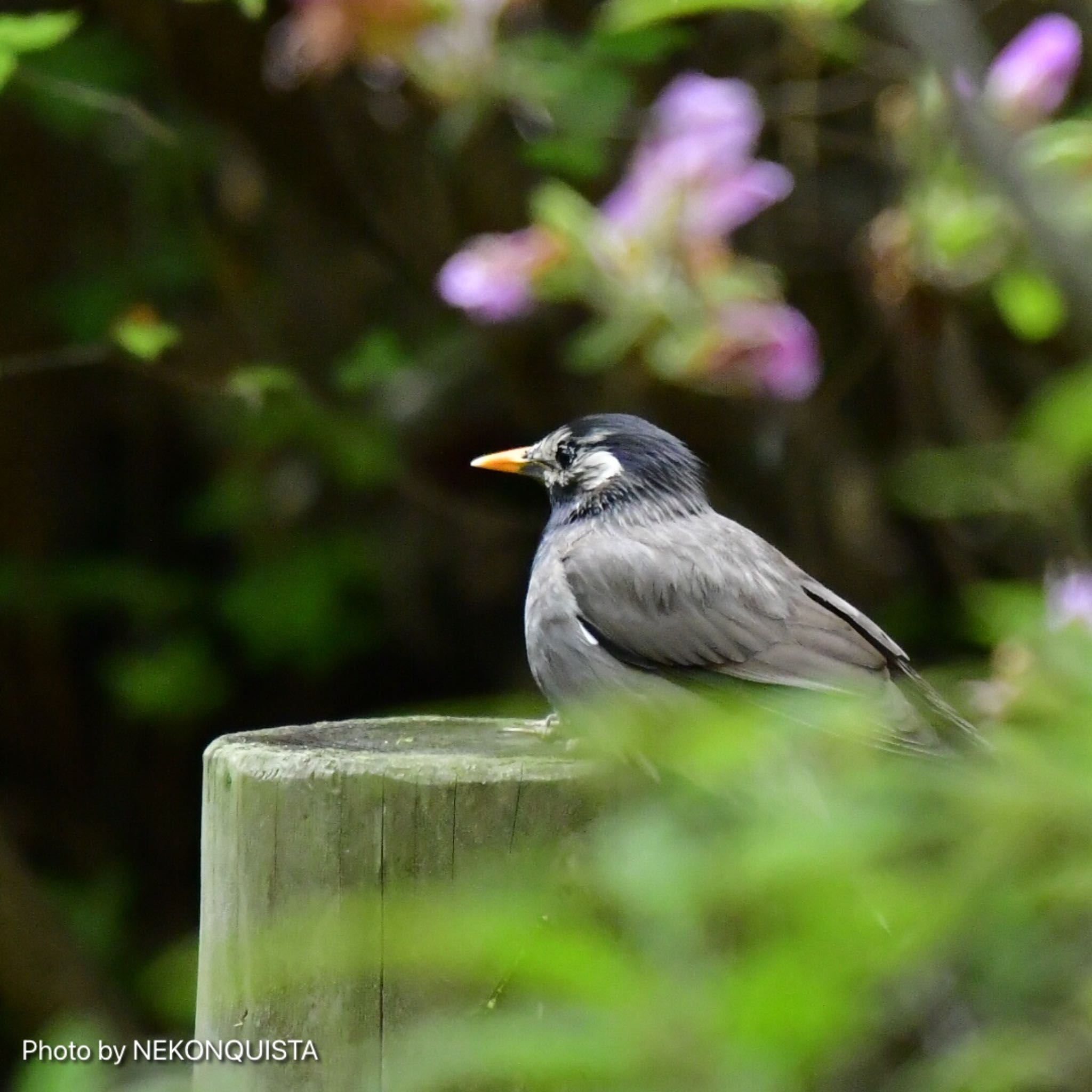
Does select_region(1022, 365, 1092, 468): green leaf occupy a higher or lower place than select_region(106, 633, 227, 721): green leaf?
higher

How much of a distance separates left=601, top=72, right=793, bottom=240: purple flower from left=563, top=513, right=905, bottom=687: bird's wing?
74 cm

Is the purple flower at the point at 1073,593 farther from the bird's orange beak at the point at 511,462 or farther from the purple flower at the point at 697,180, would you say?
the bird's orange beak at the point at 511,462

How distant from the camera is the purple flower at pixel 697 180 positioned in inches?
139

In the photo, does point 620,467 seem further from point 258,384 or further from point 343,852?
point 343,852

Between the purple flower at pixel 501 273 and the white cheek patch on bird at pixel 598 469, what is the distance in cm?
49

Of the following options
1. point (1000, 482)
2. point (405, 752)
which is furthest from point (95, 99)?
point (1000, 482)

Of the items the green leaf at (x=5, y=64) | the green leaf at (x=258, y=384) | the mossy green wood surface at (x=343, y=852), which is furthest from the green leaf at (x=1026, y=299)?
the green leaf at (x=5, y=64)

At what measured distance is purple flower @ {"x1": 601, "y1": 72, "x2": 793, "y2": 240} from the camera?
3.53 metres

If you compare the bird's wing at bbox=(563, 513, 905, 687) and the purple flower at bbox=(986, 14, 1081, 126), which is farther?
the bird's wing at bbox=(563, 513, 905, 687)

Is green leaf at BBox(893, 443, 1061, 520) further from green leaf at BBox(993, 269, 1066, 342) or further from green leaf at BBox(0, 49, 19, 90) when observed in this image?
green leaf at BBox(0, 49, 19, 90)

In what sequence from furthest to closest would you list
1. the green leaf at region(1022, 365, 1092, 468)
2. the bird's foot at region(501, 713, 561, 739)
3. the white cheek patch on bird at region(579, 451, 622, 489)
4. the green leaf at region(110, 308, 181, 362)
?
the white cheek patch on bird at region(579, 451, 622, 489), the green leaf at region(110, 308, 181, 362), the bird's foot at region(501, 713, 561, 739), the green leaf at region(1022, 365, 1092, 468)

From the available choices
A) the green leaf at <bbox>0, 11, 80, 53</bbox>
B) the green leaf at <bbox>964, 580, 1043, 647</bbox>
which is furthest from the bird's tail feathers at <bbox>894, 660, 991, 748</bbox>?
the green leaf at <bbox>0, 11, 80, 53</bbox>

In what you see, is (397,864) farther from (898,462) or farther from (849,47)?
(898,462)

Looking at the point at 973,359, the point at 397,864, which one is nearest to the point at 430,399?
the point at 973,359
